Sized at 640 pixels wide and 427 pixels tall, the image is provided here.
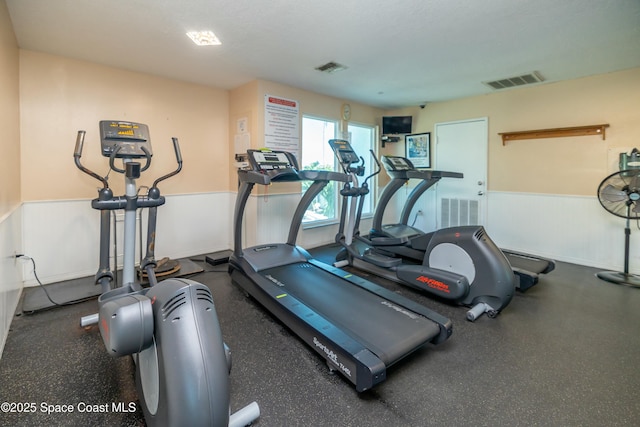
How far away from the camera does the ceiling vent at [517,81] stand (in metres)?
3.82

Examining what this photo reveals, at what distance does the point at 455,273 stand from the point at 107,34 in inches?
152

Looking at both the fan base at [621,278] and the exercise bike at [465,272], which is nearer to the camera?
the exercise bike at [465,272]

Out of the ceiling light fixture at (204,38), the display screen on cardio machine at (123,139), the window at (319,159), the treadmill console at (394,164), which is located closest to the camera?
the display screen on cardio machine at (123,139)

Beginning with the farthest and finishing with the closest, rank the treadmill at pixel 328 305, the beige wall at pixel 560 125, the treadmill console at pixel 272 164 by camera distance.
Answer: the beige wall at pixel 560 125
the treadmill console at pixel 272 164
the treadmill at pixel 328 305

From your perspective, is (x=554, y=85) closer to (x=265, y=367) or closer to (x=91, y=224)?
(x=265, y=367)

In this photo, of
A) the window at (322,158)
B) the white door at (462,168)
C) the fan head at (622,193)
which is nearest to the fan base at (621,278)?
the fan head at (622,193)

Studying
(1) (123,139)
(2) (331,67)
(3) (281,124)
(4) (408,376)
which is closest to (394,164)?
(2) (331,67)

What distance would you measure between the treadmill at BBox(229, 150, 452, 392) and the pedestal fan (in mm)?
2807

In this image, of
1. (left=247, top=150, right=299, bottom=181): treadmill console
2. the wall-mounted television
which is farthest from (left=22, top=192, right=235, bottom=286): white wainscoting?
the wall-mounted television

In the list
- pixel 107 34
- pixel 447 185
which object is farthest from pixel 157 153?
pixel 447 185

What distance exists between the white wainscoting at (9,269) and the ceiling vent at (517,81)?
5.32 metres

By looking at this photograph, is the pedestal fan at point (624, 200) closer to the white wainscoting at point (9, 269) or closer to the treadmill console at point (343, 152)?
the treadmill console at point (343, 152)

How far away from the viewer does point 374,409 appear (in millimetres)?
1600

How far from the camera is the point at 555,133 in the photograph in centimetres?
412
